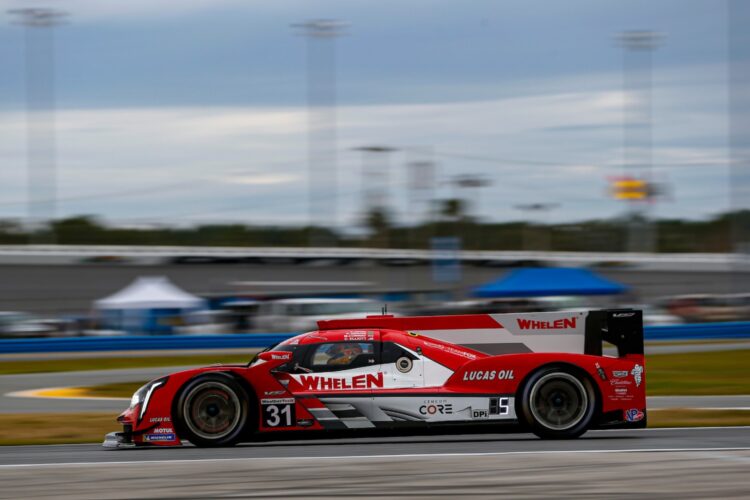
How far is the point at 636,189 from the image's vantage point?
4841 centimetres

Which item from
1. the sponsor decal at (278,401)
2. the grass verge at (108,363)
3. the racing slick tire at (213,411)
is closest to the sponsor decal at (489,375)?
the sponsor decal at (278,401)

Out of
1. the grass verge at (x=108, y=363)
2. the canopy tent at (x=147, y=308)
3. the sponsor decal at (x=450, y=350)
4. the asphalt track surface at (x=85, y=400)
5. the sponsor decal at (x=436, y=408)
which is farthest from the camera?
the canopy tent at (x=147, y=308)

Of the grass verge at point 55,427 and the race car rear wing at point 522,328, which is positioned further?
the grass verge at point 55,427

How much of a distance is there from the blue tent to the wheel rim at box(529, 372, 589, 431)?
21.1 m

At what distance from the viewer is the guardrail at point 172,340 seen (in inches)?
1040

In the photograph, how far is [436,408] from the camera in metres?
8.77

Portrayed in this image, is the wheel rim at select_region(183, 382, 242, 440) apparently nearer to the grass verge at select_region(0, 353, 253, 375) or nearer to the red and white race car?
the red and white race car

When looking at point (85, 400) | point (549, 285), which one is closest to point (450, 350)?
point (85, 400)

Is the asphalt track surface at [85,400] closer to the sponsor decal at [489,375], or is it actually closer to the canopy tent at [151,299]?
the sponsor decal at [489,375]

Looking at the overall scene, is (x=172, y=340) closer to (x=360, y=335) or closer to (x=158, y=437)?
(x=158, y=437)

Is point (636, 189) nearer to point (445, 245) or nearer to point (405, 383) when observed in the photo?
point (445, 245)

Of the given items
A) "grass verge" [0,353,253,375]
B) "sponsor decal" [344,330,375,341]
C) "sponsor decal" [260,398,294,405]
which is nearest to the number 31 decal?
"sponsor decal" [260,398,294,405]

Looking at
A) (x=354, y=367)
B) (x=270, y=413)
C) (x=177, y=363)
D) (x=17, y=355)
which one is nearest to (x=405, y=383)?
(x=354, y=367)

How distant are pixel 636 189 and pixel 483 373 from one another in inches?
1632
